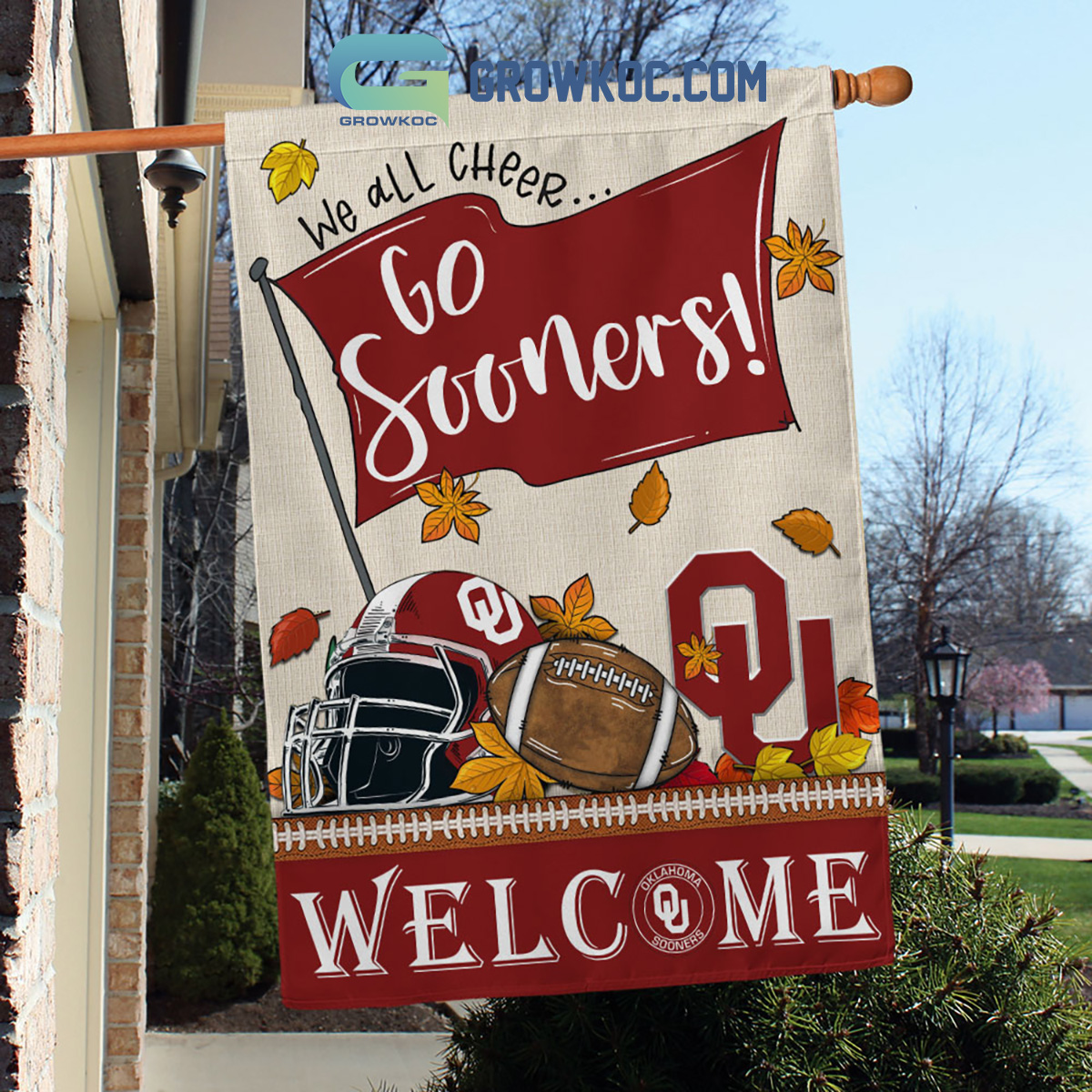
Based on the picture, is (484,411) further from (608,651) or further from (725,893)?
(725,893)

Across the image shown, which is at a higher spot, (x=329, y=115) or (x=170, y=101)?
(x=170, y=101)

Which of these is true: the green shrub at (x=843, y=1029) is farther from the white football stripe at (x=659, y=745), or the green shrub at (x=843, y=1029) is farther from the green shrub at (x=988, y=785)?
the green shrub at (x=988, y=785)

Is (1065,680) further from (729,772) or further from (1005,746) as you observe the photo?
(729,772)

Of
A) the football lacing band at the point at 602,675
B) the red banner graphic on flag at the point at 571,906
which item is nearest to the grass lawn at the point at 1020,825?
the red banner graphic on flag at the point at 571,906

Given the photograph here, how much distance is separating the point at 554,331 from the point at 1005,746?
27312mm

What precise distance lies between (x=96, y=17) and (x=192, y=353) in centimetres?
391

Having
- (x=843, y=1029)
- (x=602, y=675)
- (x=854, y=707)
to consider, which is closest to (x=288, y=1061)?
(x=843, y=1029)

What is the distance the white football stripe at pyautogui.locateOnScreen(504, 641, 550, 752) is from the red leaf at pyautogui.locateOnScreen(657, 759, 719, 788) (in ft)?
0.89

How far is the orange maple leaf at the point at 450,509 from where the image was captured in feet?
6.15

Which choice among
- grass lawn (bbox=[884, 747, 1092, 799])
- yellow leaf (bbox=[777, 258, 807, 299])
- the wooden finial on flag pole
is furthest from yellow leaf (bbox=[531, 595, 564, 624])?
grass lawn (bbox=[884, 747, 1092, 799])

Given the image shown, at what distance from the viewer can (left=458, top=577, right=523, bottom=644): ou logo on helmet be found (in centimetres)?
185

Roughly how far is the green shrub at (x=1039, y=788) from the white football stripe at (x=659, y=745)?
19.8 metres

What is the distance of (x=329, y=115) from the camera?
75.8 inches

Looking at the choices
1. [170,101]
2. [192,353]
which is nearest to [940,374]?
[192,353]
